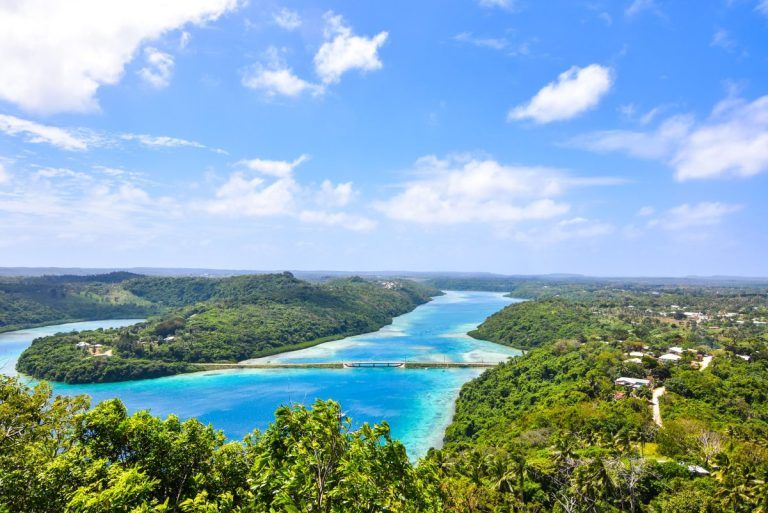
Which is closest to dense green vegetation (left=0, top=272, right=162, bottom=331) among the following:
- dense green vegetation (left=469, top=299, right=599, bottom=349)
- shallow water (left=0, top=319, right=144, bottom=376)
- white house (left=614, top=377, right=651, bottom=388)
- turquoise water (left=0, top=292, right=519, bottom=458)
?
shallow water (left=0, top=319, right=144, bottom=376)

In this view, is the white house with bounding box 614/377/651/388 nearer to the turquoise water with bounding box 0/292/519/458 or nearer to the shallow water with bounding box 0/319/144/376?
the turquoise water with bounding box 0/292/519/458

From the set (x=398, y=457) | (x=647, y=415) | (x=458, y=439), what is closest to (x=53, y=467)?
(x=398, y=457)

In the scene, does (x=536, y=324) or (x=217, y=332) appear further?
(x=536, y=324)

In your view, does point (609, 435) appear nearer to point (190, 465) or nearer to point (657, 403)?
point (657, 403)

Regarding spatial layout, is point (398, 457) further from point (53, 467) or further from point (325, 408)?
point (53, 467)

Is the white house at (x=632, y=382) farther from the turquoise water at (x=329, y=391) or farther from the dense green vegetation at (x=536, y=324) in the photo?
the dense green vegetation at (x=536, y=324)

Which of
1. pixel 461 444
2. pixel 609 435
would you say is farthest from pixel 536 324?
pixel 609 435

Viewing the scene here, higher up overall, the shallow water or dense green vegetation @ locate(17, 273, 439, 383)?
dense green vegetation @ locate(17, 273, 439, 383)
